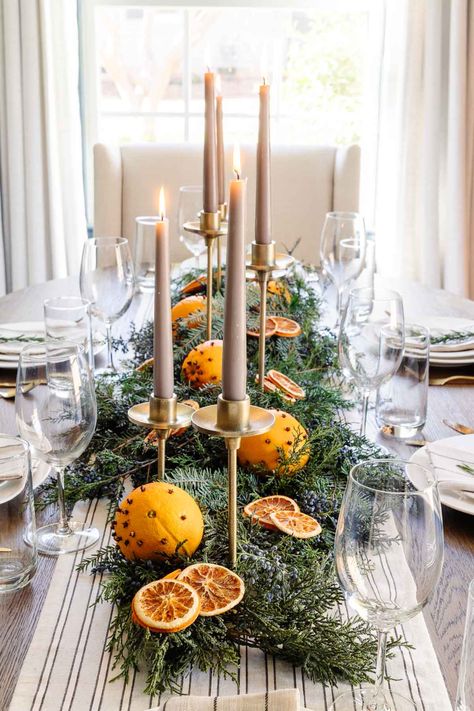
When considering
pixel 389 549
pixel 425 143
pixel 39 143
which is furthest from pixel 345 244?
pixel 39 143

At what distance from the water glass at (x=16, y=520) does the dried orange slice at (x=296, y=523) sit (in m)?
0.24

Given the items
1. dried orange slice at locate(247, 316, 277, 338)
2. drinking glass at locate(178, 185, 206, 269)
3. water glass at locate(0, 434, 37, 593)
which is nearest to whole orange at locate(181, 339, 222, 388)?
dried orange slice at locate(247, 316, 277, 338)

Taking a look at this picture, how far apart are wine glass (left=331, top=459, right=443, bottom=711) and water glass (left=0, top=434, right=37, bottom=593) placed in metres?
0.32

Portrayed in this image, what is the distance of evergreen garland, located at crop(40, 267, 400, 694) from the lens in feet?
2.39

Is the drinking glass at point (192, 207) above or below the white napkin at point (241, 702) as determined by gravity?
above

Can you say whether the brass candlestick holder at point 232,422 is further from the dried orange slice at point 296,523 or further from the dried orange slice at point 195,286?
the dried orange slice at point 195,286

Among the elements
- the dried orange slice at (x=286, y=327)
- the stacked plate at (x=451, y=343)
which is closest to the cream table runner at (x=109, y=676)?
the dried orange slice at (x=286, y=327)

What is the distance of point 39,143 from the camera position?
10.9 feet

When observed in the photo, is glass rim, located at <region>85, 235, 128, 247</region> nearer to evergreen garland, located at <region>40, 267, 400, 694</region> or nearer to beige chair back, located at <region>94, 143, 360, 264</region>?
evergreen garland, located at <region>40, 267, 400, 694</region>

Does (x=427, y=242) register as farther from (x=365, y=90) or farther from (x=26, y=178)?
(x=26, y=178)

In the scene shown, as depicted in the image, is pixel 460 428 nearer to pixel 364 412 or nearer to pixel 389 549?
pixel 364 412

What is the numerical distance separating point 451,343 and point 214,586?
95 centimetres

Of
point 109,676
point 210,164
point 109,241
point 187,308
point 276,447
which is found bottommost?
point 109,676

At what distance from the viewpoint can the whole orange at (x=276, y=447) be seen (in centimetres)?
100
